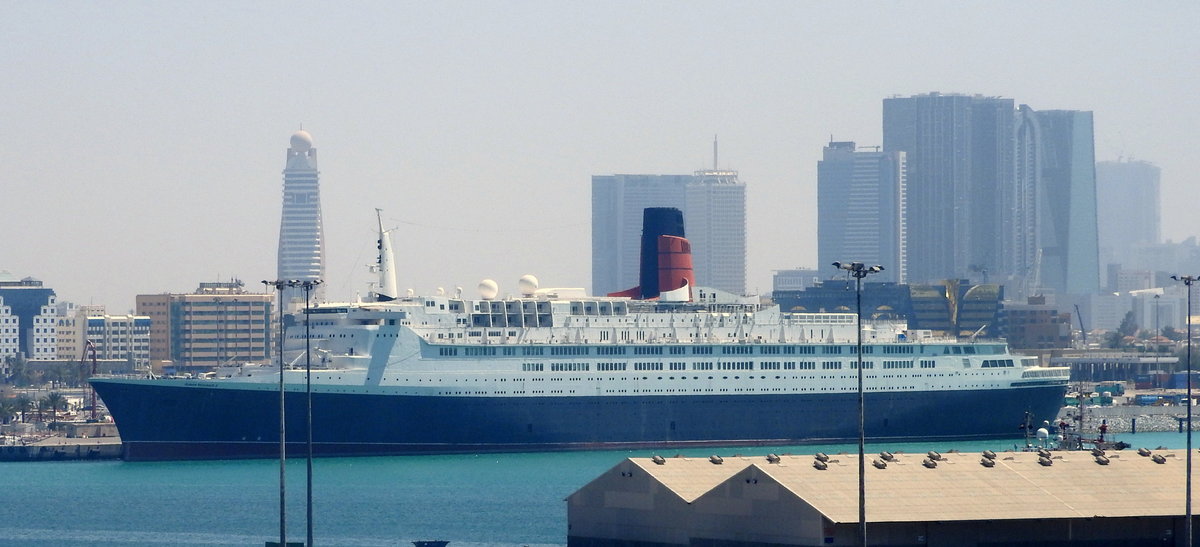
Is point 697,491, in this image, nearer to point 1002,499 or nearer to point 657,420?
point 1002,499

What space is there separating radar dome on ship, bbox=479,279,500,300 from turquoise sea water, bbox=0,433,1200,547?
7.50 metres

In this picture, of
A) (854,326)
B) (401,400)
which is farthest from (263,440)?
(854,326)

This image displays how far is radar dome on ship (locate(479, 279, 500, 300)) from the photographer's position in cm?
9169

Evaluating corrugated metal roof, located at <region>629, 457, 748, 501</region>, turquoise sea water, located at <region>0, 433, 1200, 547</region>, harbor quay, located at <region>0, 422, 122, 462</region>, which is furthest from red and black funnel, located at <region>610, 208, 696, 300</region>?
corrugated metal roof, located at <region>629, 457, 748, 501</region>

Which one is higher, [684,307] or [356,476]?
[684,307]

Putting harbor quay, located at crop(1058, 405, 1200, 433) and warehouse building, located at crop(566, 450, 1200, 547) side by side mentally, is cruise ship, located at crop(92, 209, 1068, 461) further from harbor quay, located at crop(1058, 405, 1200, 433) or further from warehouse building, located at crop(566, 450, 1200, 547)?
warehouse building, located at crop(566, 450, 1200, 547)

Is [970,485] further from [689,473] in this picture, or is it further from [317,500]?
[317,500]

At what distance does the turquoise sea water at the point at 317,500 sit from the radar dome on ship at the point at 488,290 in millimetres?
7501

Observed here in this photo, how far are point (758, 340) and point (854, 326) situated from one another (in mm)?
4765

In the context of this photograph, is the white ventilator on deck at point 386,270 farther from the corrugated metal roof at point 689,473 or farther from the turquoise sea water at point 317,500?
the corrugated metal roof at point 689,473

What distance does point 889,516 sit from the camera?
4675 cm

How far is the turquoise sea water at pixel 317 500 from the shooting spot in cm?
5853

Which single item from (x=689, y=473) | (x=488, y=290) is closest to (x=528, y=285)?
(x=488, y=290)

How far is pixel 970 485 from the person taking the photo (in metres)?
49.9
